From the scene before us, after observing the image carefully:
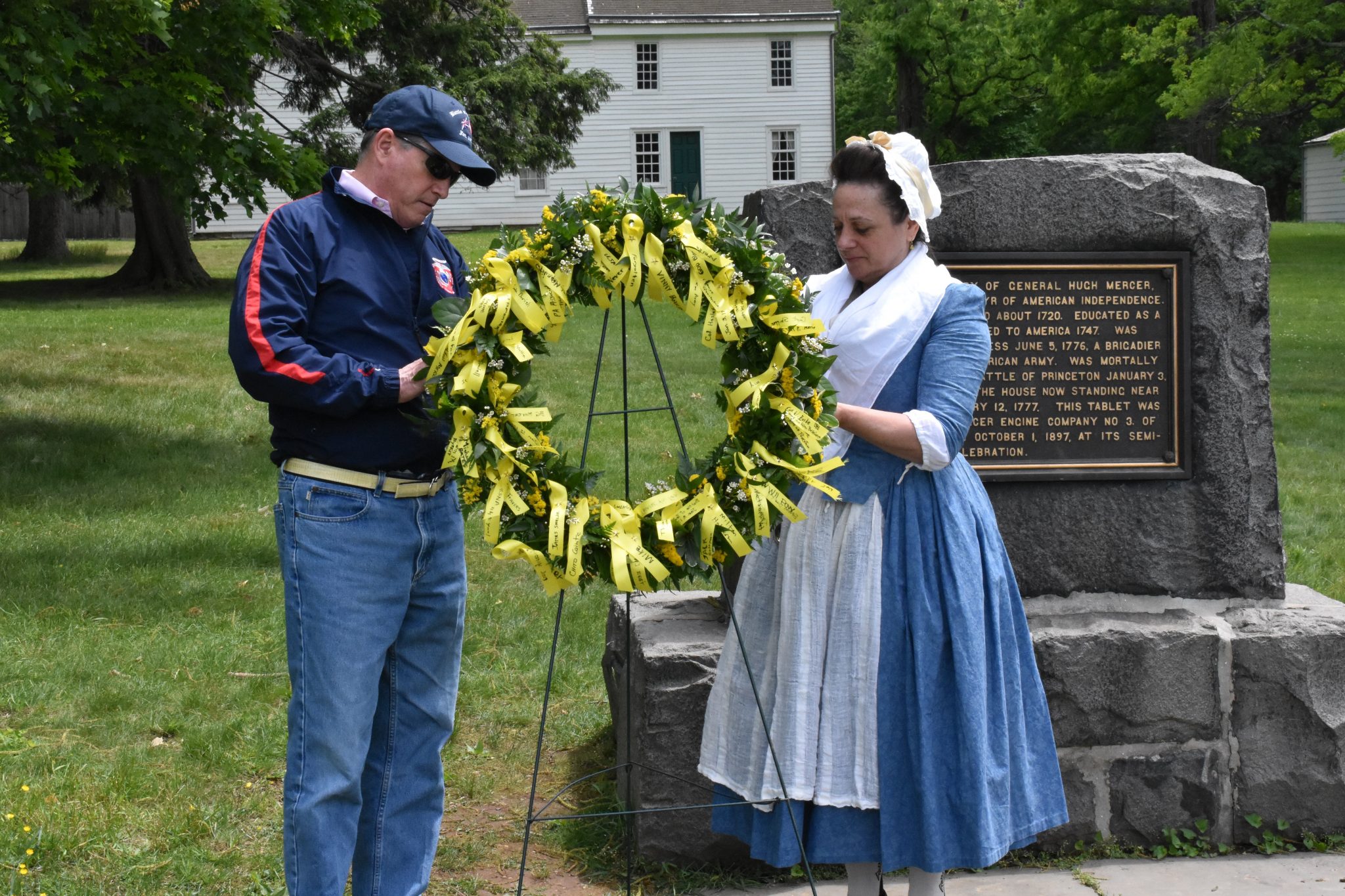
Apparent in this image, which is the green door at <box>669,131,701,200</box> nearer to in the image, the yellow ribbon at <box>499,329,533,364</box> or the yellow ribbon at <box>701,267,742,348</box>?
the yellow ribbon at <box>701,267,742,348</box>

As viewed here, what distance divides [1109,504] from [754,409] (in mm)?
1904

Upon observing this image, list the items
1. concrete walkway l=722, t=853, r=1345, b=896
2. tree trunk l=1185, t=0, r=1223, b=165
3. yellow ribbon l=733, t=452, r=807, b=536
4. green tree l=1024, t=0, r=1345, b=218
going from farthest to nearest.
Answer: tree trunk l=1185, t=0, r=1223, b=165
green tree l=1024, t=0, r=1345, b=218
concrete walkway l=722, t=853, r=1345, b=896
yellow ribbon l=733, t=452, r=807, b=536

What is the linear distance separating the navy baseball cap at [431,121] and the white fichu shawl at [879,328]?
36.3 inches

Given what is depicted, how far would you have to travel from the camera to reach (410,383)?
302 centimetres

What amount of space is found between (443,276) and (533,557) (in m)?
0.77

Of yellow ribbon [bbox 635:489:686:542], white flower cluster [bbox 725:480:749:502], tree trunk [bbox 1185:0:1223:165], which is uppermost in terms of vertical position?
tree trunk [bbox 1185:0:1223:165]

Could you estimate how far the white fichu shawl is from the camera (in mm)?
3145

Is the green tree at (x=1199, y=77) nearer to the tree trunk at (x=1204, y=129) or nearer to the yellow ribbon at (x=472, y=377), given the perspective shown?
the tree trunk at (x=1204, y=129)

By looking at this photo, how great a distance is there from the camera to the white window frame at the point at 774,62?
129 ft

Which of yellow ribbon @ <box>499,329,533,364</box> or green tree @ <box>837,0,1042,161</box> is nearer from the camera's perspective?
yellow ribbon @ <box>499,329,533,364</box>

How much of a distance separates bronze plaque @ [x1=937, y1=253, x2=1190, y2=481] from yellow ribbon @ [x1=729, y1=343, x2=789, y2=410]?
1.55 meters

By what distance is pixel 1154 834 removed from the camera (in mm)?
4305

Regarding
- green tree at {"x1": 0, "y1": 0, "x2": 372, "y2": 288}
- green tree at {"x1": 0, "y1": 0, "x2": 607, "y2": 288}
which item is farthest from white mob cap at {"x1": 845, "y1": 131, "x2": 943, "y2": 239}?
green tree at {"x1": 0, "y1": 0, "x2": 372, "y2": 288}

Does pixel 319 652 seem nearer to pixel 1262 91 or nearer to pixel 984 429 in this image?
pixel 984 429
